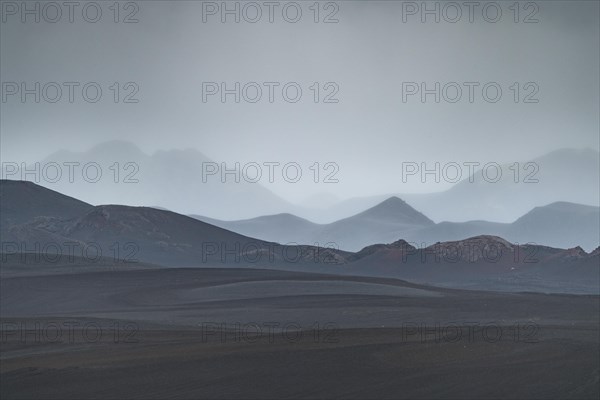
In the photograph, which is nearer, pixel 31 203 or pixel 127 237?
pixel 127 237

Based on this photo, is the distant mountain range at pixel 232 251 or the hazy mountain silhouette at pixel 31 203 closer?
the distant mountain range at pixel 232 251

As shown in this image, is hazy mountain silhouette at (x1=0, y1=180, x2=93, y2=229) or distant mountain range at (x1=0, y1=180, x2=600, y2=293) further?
hazy mountain silhouette at (x1=0, y1=180, x2=93, y2=229)

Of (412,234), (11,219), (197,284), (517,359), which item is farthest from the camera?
(412,234)

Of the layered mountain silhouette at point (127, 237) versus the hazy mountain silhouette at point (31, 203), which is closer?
the layered mountain silhouette at point (127, 237)

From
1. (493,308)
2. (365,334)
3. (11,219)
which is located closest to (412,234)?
(11,219)

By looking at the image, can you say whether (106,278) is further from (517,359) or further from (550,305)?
(517,359)

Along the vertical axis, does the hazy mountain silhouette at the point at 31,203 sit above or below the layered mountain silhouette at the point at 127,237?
above

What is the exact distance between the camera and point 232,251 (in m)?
77.2

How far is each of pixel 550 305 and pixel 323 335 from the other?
15.0 meters

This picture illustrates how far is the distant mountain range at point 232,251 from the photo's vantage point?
60.0 meters

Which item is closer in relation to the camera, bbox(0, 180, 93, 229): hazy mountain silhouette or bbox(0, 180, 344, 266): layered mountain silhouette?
bbox(0, 180, 344, 266): layered mountain silhouette

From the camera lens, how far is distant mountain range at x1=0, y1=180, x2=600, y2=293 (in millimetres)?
59969

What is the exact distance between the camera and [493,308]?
33000 millimetres

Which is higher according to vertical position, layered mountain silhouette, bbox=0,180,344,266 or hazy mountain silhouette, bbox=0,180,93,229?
hazy mountain silhouette, bbox=0,180,93,229
